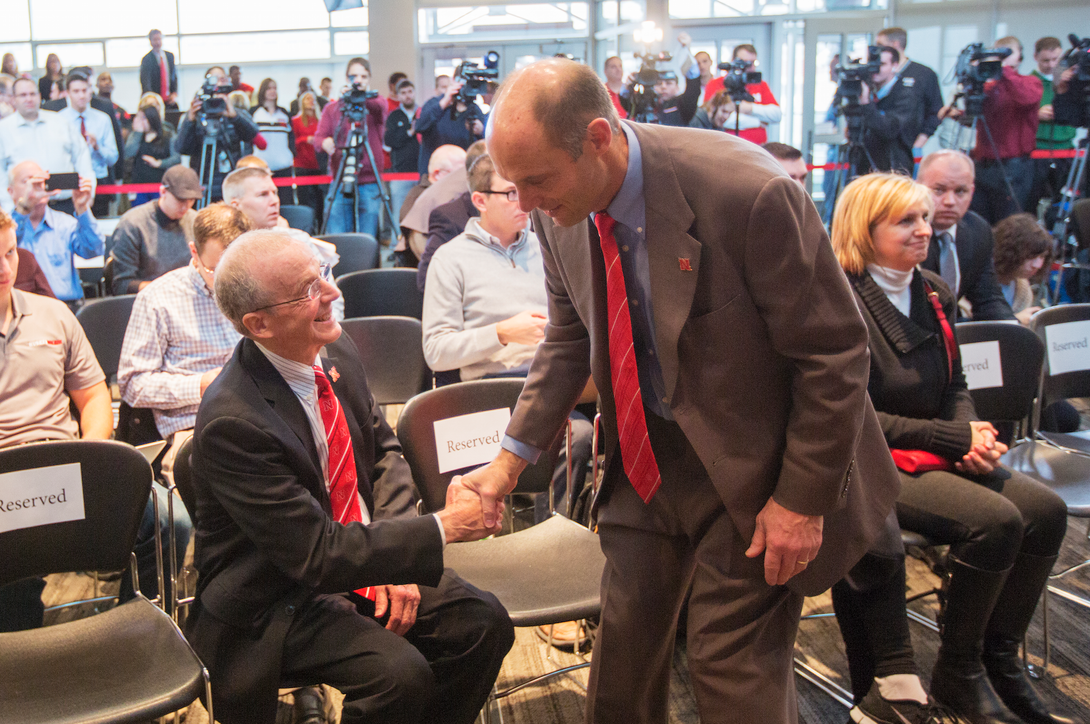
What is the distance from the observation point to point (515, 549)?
2279mm

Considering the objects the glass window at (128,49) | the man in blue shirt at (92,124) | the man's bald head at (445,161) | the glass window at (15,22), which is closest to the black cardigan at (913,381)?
the man's bald head at (445,161)

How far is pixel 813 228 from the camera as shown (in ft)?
4.09

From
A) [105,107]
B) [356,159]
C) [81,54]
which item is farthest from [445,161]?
[81,54]

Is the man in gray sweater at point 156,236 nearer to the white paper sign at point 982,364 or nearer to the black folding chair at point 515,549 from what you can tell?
the black folding chair at point 515,549

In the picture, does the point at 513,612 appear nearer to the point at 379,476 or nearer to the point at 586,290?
the point at 379,476

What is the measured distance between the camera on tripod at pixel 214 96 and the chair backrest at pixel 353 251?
2.23m

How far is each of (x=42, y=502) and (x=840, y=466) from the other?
1.74 metres

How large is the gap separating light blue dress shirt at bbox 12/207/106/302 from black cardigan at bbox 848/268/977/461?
403 cm

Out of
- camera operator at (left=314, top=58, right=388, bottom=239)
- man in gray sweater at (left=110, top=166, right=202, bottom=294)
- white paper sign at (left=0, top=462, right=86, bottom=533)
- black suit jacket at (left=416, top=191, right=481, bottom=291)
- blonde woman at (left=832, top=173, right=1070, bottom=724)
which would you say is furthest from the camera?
camera operator at (left=314, top=58, right=388, bottom=239)

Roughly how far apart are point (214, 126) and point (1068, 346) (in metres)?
5.84

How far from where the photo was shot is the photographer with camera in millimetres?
6016

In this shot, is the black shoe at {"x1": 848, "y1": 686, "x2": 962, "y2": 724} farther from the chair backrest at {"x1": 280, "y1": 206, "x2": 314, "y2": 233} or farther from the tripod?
the tripod

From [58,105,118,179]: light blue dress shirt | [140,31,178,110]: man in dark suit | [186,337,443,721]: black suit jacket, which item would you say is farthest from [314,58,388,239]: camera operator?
[186,337,443,721]: black suit jacket

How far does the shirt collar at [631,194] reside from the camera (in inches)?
51.5
